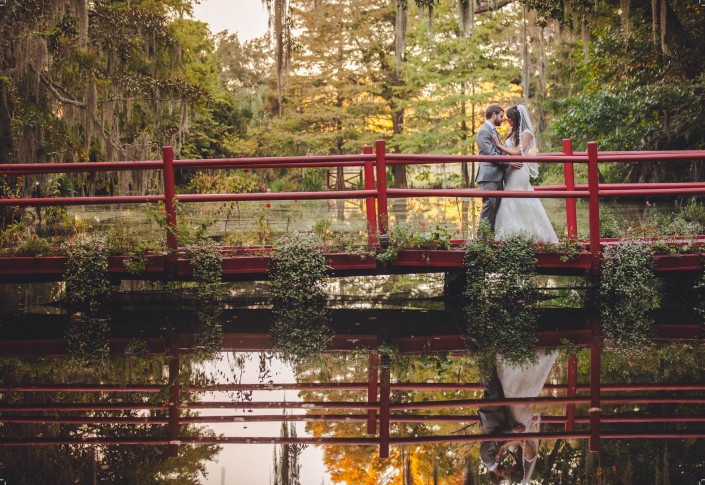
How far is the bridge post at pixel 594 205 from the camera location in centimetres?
896

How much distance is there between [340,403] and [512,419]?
3.72ft

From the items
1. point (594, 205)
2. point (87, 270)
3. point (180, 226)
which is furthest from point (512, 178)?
point (87, 270)

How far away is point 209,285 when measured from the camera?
30.0 feet

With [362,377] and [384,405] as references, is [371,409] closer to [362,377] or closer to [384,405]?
[384,405]

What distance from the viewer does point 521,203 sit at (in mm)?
9484

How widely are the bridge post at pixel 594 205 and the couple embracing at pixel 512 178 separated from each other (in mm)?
587

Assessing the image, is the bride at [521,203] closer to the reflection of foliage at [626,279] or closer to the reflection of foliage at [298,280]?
the reflection of foliage at [626,279]

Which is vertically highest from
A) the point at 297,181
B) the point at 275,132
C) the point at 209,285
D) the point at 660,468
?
the point at 275,132

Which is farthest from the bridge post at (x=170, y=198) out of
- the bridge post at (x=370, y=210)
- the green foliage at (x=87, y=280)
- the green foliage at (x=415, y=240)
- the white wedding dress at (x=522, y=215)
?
the white wedding dress at (x=522, y=215)

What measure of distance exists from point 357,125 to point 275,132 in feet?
12.6

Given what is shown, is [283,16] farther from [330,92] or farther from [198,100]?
[330,92]

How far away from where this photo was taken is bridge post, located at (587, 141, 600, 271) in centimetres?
896

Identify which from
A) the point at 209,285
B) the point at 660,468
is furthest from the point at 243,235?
the point at 660,468

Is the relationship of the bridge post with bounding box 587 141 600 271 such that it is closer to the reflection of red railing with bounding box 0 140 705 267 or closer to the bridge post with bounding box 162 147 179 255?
the reflection of red railing with bounding box 0 140 705 267
